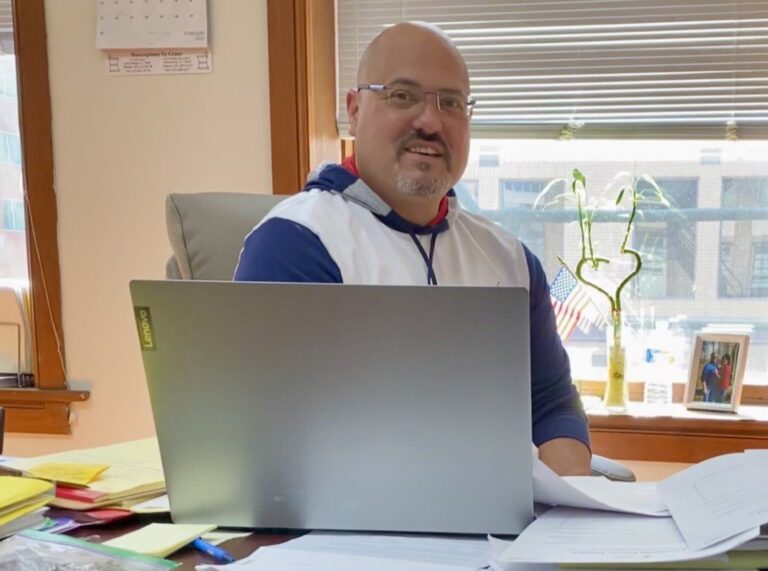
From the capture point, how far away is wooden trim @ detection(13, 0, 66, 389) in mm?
1957

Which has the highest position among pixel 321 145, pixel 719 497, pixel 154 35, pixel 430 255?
pixel 154 35

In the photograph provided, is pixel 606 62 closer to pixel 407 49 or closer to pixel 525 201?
pixel 525 201

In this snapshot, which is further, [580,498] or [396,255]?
[396,255]

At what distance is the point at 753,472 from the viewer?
62 cm

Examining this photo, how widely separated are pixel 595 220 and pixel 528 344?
1.46 meters

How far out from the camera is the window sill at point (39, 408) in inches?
79.0

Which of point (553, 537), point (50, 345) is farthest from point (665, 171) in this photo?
point (50, 345)

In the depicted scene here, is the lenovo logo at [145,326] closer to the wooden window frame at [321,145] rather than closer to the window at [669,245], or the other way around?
the wooden window frame at [321,145]

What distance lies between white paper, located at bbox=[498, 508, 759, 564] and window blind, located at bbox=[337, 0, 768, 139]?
4.73 ft

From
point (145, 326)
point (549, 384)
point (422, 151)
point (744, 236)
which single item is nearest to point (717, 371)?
point (744, 236)

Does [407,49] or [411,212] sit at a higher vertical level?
[407,49]

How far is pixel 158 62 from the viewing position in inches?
74.9

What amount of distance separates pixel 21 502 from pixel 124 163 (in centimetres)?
146

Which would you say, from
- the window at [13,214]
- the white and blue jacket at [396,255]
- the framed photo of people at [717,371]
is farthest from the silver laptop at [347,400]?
the window at [13,214]
